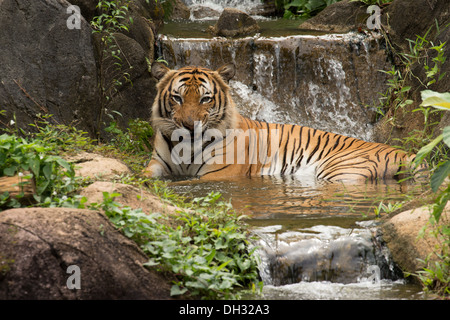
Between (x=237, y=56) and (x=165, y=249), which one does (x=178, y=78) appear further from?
(x=165, y=249)

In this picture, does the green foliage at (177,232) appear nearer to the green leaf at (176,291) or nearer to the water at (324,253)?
the green leaf at (176,291)

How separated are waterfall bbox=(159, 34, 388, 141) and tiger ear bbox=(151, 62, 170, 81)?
Answer: 2.26 metres

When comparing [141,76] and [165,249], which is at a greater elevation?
[141,76]

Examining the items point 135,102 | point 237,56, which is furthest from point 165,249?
point 237,56

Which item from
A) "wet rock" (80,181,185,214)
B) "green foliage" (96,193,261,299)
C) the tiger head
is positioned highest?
the tiger head

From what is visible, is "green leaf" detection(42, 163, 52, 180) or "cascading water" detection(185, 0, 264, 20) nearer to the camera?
"green leaf" detection(42, 163, 52, 180)

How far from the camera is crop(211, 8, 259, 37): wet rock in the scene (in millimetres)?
9945

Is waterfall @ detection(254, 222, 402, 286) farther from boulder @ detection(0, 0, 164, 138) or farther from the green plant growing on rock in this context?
the green plant growing on rock

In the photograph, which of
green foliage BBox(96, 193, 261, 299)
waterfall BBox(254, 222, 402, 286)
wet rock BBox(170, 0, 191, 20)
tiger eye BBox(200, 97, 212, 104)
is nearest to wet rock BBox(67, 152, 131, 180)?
green foliage BBox(96, 193, 261, 299)

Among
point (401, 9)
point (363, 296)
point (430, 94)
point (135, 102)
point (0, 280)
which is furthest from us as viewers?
point (401, 9)

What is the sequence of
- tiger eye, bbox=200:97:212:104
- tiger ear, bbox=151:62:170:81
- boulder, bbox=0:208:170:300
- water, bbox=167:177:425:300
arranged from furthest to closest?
tiger ear, bbox=151:62:170:81 < tiger eye, bbox=200:97:212:104 < water, bbox=167:177:425:300 < boulder, bbox=0:208:170:300

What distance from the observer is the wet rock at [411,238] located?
3.48 metres

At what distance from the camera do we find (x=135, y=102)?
782cm

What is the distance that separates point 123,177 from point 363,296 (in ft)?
6.72
